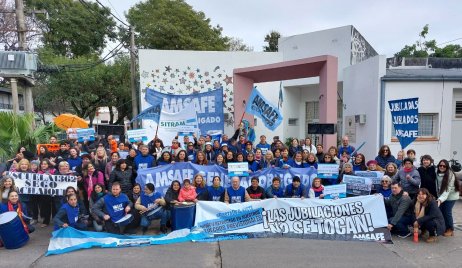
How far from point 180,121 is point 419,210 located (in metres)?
7.44

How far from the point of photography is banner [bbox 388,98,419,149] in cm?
856

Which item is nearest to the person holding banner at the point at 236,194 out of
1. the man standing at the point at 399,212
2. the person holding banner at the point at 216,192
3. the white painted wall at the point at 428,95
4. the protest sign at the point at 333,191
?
the person holding banner at the point at 216,192

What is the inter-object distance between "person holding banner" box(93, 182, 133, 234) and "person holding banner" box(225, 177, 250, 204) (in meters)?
2.07

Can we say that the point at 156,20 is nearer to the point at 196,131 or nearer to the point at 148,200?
the point at 196,131

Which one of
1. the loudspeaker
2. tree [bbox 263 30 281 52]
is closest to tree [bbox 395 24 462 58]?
tree [bbox 263 30 281 52]

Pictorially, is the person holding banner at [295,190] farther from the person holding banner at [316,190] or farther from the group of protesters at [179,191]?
the person holding banner at [316,190]

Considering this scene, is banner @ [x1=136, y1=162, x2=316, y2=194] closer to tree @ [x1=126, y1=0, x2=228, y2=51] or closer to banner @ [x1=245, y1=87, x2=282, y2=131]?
banner @ [x1=245, y1=87, x2=282, y2=131]

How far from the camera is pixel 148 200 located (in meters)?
7.50

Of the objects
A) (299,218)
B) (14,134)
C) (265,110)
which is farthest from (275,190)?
(14,134)

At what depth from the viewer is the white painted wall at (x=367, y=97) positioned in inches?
518

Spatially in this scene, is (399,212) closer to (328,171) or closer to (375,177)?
(375,177)

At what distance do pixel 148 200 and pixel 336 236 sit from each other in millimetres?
3900

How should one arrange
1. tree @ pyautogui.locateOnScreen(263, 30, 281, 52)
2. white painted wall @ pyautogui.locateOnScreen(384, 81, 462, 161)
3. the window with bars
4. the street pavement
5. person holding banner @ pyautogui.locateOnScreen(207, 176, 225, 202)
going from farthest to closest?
tree @ pyautogui.locateOnScreen(263, 30, 281, 52), the window with bars, white painted wall @ pyautogui.locateOnScreen(384, 81, 462, 161), person holding banner @ pyautogui.locateOnScreen(207, 176, 225, 202), the street pavement

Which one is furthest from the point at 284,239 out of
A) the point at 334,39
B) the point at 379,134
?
the point at 334,39
